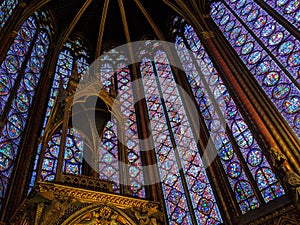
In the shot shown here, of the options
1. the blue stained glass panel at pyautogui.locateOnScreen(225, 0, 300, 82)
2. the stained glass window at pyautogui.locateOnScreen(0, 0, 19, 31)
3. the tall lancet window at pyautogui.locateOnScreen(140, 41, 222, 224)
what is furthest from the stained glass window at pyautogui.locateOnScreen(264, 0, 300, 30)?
the stained glass window at pyautogui.locateOnScreen(0, 0, 19, 31)

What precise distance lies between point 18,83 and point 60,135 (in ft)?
5.79

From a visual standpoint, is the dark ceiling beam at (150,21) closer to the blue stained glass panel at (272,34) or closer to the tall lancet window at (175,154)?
the tall lancet window at (175,154)

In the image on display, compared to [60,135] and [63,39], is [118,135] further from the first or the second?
[63,39]

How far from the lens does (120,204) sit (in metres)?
5.13

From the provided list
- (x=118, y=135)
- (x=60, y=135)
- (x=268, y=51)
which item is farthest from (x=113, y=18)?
(x=118, y=135)

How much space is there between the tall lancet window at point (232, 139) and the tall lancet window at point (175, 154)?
0.64 metres

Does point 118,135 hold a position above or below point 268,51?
below

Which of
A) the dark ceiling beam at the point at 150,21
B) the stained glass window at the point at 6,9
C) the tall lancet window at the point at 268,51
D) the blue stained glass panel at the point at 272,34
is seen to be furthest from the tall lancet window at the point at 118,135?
the blue stained glass panel at the point at 272,34

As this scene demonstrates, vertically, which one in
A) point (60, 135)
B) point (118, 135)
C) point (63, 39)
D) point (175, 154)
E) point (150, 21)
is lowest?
point (118, 135)

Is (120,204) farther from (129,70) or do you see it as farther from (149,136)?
(129,70)

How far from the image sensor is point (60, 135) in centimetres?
874

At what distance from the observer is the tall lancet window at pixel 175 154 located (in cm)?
763

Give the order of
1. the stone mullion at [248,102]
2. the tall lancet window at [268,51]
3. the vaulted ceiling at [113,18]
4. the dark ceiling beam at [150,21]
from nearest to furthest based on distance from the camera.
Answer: the stone mullion at [248,102]
the tall lancet window at [268,51]
the dark ceiling beam at [150,21]
the vaulted ceiling at [113,18]

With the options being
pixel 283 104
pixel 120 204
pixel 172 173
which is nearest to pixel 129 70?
pixel 172 173
